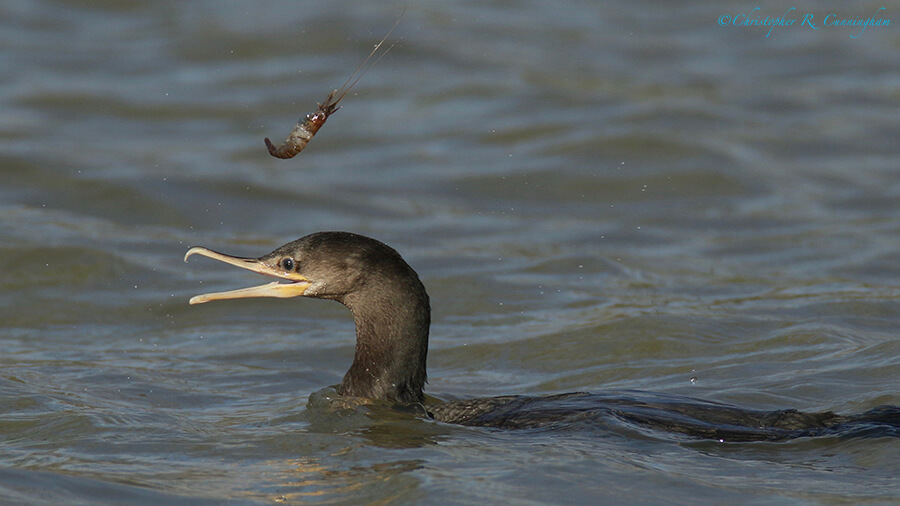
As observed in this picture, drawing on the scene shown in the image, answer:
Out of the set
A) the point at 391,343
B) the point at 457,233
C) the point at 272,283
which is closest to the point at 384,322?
the point at 391,343

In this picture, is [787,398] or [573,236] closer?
[787,398]

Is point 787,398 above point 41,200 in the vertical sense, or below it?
below

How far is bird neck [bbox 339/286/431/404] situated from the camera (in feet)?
21.7

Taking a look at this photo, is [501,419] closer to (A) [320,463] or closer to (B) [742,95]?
(A) [320,463]

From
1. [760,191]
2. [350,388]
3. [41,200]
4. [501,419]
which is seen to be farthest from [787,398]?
[41,200]

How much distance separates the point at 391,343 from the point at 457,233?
4130mm

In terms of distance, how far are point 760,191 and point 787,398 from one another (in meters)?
4.90

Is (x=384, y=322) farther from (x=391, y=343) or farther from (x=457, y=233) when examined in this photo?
(x=457, y=233)

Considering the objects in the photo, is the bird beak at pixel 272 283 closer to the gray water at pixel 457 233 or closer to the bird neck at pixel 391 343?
the bird neck at pixel 391 343

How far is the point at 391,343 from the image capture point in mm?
6656

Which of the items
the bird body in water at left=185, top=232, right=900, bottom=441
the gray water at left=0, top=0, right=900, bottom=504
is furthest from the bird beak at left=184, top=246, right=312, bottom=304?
the gray water at left=0, top=0, right=900, bottom=504

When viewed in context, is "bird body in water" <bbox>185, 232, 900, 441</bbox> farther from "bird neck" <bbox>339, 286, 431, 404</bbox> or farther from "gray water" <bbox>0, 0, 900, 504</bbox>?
"gray water" <bbox>0, 0, 900, 504</bbox>

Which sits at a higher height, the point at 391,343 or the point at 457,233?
the point at 457,233

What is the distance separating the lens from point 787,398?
710 cm
